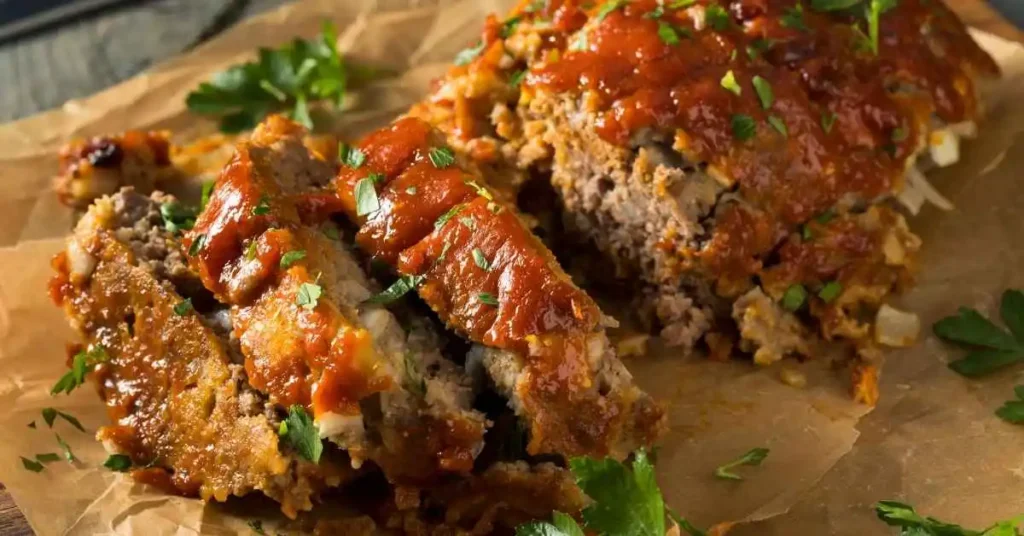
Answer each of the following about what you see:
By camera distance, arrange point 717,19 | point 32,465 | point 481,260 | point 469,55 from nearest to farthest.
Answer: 1. point 481,260
2. point 32,465
3. point 717,19
4. point 469,55

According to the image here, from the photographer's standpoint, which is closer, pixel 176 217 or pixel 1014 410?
pixel 1014 410

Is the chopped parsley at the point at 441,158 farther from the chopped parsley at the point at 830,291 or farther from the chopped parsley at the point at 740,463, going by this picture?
the chopped parsley at the point at 830,291

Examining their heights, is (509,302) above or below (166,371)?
above

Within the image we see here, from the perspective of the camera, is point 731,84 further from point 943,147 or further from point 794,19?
point 943,147

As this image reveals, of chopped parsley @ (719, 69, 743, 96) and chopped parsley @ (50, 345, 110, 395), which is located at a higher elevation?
chopped parsley @ (719, 69, 743, 96)

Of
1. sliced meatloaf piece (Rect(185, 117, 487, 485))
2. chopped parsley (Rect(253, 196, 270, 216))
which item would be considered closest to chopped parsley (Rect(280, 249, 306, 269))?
sliced meatloaf piece (Rect(185, 117, 487, 485))

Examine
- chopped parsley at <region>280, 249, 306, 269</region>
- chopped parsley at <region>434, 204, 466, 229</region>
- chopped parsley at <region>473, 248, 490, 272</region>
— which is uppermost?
chopped parsley at <region>434, 204, 466, 229</region>

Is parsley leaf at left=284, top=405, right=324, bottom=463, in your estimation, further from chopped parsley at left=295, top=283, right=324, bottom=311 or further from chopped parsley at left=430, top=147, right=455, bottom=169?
chopped parsley at left=430, top=147, right=455, bottom=169

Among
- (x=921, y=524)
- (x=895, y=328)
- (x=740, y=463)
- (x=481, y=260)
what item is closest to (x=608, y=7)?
(x=481, y=260)
